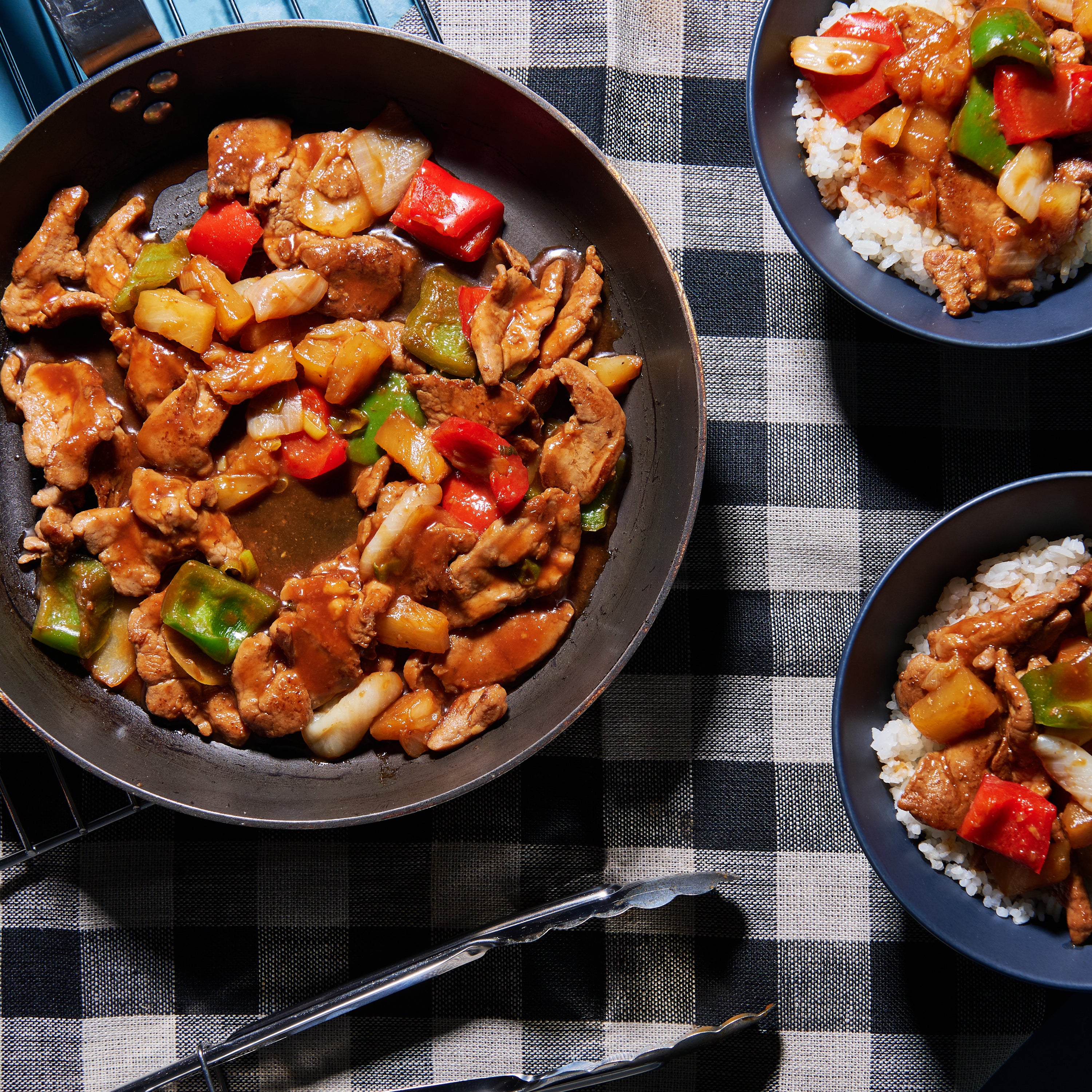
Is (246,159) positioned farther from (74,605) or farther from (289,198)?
(74,605)

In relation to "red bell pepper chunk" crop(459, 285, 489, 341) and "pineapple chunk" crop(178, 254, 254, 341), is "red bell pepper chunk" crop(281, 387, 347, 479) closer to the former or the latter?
"pineapple chunk" crop(178, 254, 254, 341)

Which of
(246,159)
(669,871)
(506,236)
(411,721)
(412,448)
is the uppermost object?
(246,159)

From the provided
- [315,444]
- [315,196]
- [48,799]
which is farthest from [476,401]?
[48,799]

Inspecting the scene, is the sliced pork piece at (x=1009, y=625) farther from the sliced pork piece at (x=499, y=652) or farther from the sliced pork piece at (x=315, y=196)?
the sliced pork piece at (x=315, y=196)

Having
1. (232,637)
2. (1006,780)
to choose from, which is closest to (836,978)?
(1006,780)

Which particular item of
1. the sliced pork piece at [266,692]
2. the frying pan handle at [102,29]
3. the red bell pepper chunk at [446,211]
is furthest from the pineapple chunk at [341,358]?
the frying pan handle at [102,29]

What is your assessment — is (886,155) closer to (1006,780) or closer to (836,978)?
(1006,780)
